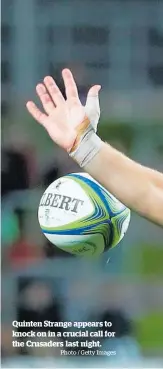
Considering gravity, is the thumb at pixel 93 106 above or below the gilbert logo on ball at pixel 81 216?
above

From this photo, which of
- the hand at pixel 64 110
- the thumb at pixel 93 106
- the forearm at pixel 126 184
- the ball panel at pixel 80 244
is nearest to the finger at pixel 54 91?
the hand at pixel 64 110

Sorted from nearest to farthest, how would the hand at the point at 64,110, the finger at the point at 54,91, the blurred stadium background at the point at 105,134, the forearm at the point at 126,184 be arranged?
the forearm at the point at 126,184, the hand at the point at 64,110, the finger at the point at 54,91, the blurred stadium background at the point at 105,134

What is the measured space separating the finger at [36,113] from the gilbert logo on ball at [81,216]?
0.82ft

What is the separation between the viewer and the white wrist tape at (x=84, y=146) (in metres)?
3.84

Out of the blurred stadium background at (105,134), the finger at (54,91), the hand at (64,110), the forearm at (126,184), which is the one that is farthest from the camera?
the blurred stadium background at (105,134)

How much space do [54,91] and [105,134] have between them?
26 centimetres

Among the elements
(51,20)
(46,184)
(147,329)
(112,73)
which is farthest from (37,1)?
(147,329)

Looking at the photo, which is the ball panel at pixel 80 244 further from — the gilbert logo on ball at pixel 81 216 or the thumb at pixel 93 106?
the thumb at pixel 93 106

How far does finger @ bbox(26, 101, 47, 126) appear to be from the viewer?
405 cm

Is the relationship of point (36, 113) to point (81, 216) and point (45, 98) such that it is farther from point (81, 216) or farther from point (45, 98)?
point (81, 216)

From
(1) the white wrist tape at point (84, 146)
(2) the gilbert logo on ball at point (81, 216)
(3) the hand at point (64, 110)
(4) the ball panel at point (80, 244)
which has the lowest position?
(4) the ball panel at point (80, 244)

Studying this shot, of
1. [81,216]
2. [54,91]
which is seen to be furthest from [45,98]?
[81,216]

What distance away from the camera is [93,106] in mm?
4148

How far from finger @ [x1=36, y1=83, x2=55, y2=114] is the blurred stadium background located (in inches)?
1.5
